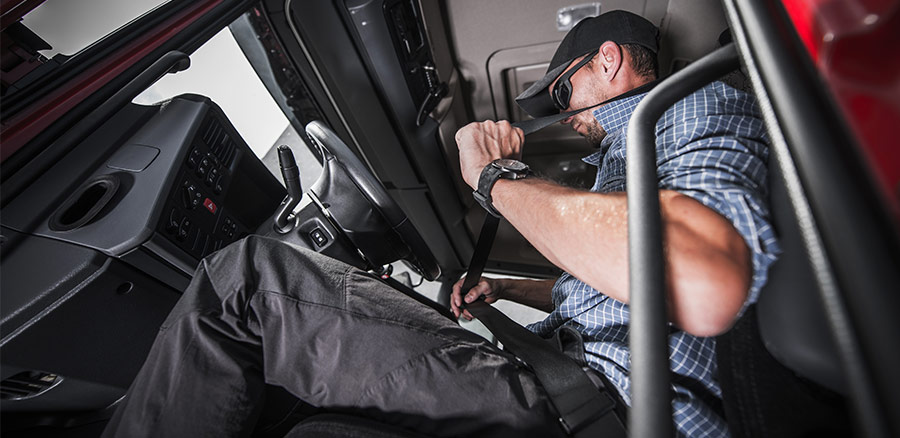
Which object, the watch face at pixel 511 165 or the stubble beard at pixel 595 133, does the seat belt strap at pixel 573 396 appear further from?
the stubble beard at pixel 595 133

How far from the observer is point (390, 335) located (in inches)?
20.1

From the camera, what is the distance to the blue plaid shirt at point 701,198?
0.44m

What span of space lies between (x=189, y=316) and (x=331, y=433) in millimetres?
250

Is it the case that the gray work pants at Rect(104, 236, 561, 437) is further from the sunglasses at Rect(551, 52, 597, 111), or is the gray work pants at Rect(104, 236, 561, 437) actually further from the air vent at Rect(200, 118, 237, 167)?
the sunglasses at Rect(551, 52, 597, 111)

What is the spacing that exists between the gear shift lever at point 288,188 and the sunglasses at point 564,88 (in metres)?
0.77

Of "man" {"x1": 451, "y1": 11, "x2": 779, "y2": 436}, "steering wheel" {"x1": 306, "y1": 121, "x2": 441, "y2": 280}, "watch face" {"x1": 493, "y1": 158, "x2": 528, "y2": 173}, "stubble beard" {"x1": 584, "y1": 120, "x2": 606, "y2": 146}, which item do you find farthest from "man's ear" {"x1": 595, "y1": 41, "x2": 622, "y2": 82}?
"steering wheel" {"x1": 306, "y1": 121, "x2": 441, "y2": 280}

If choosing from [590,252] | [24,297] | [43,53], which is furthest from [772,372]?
[43,53]

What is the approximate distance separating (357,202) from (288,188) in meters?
0.17

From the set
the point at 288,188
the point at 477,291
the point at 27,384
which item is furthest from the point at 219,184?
the point at 477,291

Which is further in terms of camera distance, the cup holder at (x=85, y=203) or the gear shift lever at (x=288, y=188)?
the gear shift lever at (x=288, y=188)

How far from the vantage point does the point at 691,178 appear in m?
0.49

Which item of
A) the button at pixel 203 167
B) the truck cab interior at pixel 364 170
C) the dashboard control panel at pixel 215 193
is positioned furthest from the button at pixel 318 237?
the button at pixel 203 167

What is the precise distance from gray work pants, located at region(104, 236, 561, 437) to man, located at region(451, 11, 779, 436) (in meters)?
0.23

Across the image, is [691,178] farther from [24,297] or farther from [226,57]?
[226,57]
